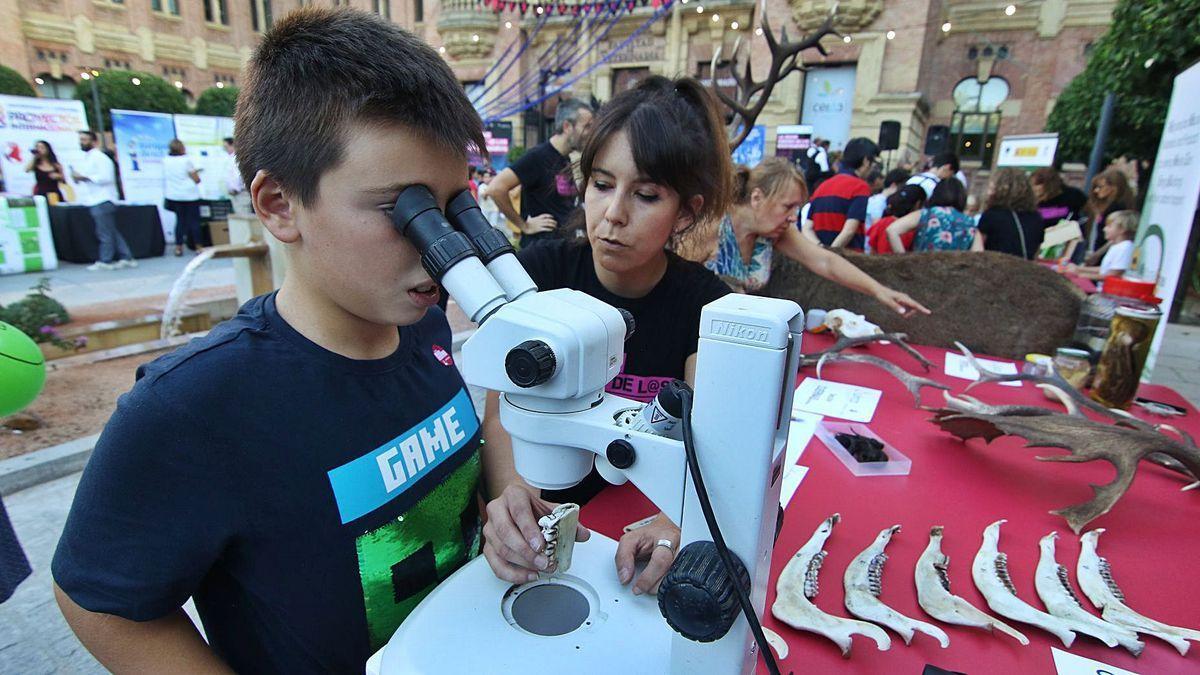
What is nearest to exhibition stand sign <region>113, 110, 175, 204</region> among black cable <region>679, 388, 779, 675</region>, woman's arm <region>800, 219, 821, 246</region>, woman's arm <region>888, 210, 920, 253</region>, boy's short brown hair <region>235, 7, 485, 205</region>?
woman's arm <region>800, 219, 821, 246</region>

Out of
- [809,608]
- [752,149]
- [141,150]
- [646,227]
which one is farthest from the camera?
[752,149]

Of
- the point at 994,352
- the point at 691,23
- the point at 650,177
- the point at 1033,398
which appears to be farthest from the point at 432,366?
the point at 691,23

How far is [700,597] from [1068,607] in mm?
844

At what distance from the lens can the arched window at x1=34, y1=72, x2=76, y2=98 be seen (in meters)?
18.5

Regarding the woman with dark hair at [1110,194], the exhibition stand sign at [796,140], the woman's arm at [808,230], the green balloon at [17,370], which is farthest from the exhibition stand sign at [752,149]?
the green balloon at [17,370]

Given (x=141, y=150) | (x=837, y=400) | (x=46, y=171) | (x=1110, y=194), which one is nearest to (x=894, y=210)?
(x=1110, y=194)

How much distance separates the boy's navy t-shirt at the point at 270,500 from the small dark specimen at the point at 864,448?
1.01m

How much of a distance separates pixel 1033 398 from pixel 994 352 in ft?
2.21

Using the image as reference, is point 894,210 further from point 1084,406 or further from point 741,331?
point 741,331

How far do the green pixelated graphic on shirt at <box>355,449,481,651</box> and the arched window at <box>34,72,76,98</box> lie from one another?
25117 millimetres

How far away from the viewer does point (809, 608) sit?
967 millimetres

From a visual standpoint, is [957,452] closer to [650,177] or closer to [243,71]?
[650,177]

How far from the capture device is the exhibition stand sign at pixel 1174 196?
9.66ft

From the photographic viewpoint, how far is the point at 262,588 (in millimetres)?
768
